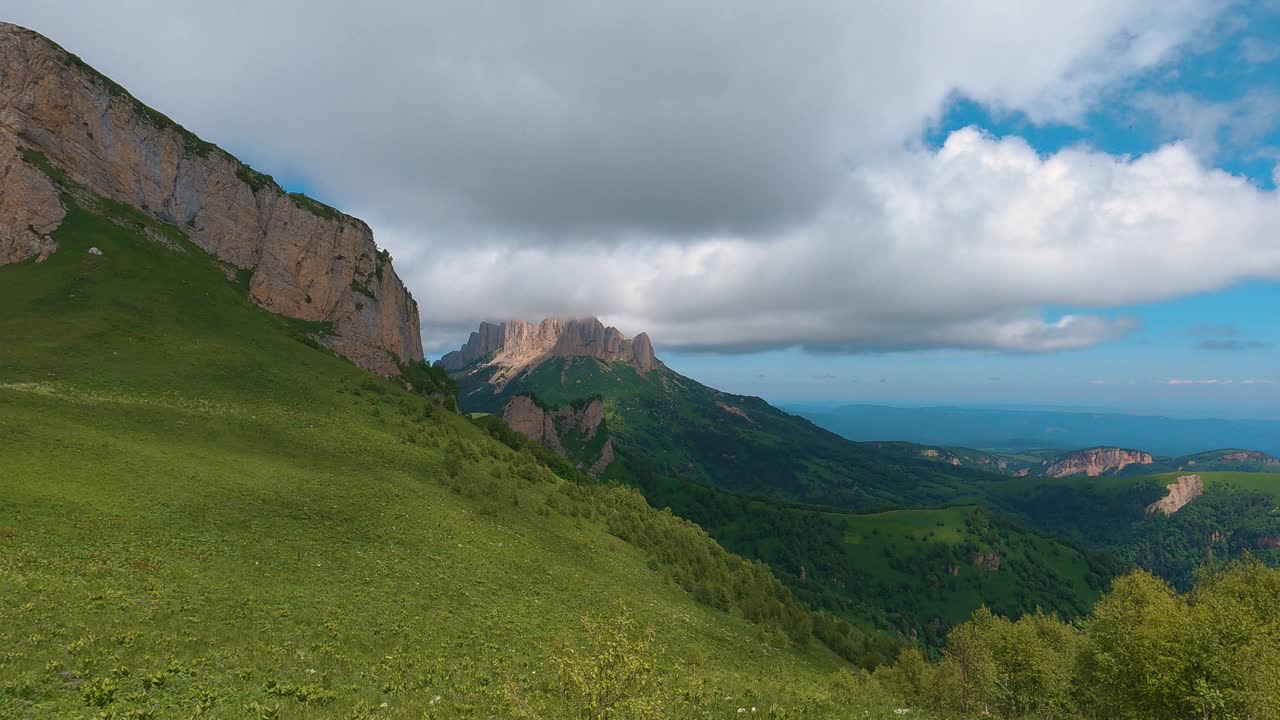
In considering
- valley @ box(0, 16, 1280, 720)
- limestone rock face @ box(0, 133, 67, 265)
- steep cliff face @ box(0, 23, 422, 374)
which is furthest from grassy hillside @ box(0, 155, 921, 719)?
steep cliff face @ box(0, 23, 422, 374)

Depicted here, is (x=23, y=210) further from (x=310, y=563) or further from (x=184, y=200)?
(x=310, y=563)

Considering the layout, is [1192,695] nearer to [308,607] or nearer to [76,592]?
[308,607]

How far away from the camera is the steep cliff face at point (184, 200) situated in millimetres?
71000

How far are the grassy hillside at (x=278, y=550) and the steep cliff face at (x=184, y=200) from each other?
6679mm

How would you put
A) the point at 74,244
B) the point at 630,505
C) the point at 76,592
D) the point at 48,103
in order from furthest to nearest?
1. the point at 630,505
2. the point at 48,103
3. the point at 74,244
4. the point at 76,592

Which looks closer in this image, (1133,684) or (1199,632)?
(1199,632)

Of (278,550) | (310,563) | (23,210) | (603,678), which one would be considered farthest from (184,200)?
(603,678)

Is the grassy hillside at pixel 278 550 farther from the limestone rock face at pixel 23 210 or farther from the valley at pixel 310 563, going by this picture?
the limestone rock face at pixel 23 210

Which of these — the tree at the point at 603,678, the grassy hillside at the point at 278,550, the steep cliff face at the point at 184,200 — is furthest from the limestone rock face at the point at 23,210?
the tree at the point at 603,678

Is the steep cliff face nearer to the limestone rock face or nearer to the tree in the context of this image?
the limestone rock face

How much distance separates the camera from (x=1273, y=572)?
142 feet

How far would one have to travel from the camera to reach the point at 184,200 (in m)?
93.8

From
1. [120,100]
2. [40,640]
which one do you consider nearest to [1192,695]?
[40,640]

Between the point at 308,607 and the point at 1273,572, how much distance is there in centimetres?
7687
